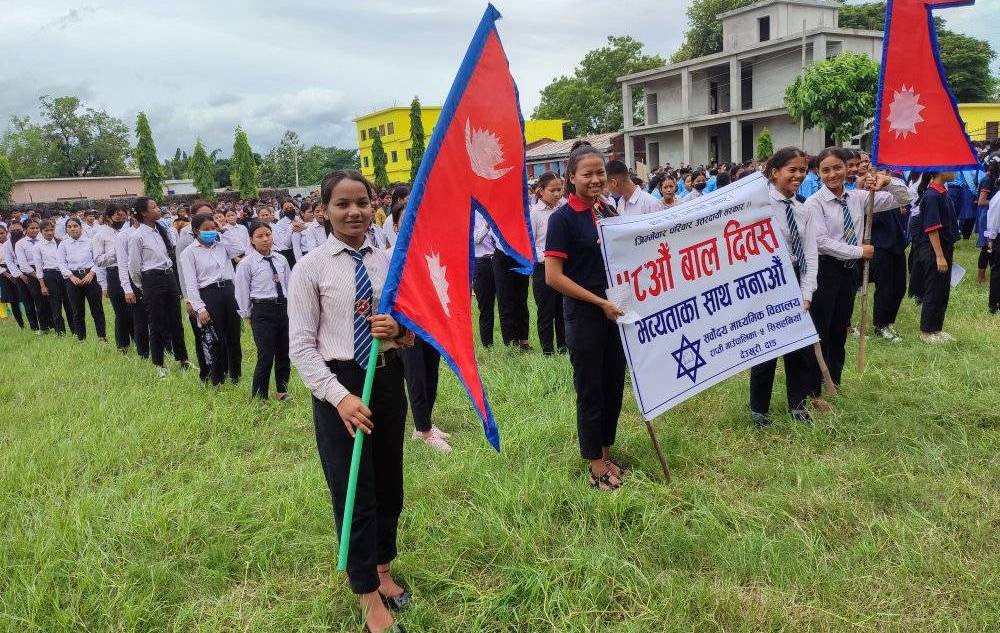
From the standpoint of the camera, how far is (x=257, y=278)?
5500mm

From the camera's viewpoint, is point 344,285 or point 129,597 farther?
point 129,597

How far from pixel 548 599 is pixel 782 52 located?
34199 millimetres

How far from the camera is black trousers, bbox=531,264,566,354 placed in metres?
6.54

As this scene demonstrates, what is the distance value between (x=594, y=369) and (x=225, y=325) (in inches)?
158

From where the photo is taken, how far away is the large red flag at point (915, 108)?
14.9ft

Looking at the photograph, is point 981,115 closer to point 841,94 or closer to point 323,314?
point 841,94

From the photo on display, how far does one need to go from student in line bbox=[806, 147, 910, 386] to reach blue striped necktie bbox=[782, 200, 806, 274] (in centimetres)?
16

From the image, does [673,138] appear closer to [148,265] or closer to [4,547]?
[148,265]

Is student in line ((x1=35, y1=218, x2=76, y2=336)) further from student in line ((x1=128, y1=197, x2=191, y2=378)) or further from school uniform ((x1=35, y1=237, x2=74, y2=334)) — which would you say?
student in line ((x1=128, y1=197, x2=191, y2=378))

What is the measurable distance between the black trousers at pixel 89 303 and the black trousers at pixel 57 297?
0.49 m

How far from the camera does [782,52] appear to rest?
31062 mm

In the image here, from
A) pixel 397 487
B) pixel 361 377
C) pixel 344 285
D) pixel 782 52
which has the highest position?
pixel 782 52

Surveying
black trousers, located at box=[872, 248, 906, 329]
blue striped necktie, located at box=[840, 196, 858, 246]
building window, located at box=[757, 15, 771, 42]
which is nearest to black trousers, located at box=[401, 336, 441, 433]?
blue striped necktie, located at box=[840, 196, 858, 246]

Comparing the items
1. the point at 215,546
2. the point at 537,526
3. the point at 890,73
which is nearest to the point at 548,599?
the point at 537,526
